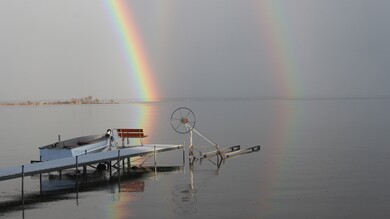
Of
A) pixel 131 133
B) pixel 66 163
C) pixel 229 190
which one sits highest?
pixel 131 133

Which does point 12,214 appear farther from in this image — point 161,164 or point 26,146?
point 26,146

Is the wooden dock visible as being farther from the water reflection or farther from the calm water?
the calm water

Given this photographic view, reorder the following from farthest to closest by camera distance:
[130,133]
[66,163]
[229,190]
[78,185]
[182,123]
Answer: [130,133]
[182,123]
[78,185]
[66,163]
[229,190]

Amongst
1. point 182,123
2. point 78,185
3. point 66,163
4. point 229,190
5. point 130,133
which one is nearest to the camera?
point 229,190

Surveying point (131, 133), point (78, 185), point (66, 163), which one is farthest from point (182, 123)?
point (66, 163)

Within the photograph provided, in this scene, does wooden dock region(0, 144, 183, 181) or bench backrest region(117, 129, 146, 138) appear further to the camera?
bench backrest region(117, 129, 146, 138)

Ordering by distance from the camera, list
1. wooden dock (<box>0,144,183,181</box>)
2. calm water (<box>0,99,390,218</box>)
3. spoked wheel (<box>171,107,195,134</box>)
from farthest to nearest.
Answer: spoked wheel (<box>171,107,195,134</box>) → wooden dock (<box>0,144,183,181</box>) → calm water (<box>0,99,390,218</box>)

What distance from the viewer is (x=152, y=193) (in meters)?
28.1

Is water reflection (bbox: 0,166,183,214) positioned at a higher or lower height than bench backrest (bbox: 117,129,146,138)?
lower

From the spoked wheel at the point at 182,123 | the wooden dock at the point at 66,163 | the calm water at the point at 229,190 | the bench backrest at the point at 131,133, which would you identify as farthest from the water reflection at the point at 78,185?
the bench backrest at the point at 131,133

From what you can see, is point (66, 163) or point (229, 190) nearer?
point (229, 190)

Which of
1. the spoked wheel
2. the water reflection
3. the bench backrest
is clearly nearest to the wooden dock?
the water reflection

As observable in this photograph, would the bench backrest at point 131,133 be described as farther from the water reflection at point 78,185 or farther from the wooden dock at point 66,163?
the water reflection at point 78,185

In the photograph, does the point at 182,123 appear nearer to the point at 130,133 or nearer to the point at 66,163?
the point at 130,133
